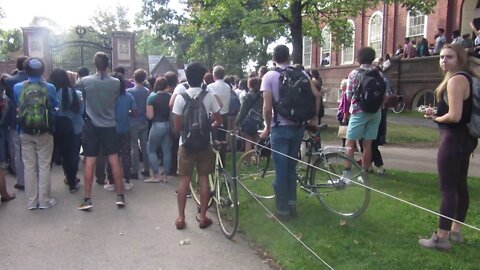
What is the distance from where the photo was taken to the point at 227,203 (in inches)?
208

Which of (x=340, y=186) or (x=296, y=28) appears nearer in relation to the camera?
(x=340, y=186)

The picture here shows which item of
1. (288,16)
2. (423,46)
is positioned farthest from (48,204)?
(423,46)

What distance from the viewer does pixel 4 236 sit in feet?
17.0

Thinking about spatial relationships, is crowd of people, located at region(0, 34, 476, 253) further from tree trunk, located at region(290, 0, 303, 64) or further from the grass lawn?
tree trunk, located at region(290, 0, 303, 64)

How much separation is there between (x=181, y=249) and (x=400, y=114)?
18.1 metres

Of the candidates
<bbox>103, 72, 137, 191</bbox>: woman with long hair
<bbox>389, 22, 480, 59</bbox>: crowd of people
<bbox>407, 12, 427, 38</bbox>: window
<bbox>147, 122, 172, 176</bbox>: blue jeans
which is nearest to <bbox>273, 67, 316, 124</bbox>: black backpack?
<bbox>103, 72, 137, 191</bbox>: woman with long hair

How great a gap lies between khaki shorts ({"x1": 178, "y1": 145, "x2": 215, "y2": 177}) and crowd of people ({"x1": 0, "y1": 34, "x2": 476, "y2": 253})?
1 cm

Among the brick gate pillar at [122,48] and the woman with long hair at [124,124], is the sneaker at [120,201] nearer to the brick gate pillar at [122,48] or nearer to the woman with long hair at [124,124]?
the woman with long hair at [124,124]

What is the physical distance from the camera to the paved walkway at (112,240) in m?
4.46

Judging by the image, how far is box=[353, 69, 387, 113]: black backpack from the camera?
20.6 feet

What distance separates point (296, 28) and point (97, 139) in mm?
10133

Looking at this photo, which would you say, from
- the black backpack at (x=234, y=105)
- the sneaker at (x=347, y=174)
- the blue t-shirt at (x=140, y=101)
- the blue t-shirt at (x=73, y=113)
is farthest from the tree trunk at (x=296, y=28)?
the sneaker at (x=347, y=174)

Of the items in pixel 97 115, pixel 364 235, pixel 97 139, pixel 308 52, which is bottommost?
pixel 364 235

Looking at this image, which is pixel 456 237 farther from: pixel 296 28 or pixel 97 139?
pixel 296 28
